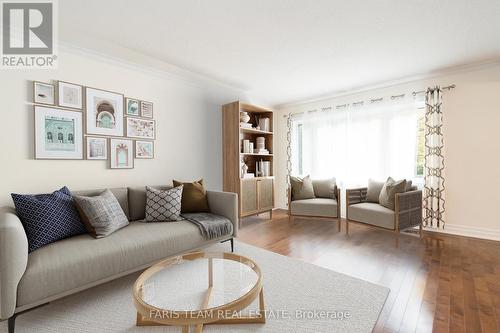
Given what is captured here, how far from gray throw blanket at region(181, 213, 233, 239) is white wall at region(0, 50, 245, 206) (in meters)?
1.02

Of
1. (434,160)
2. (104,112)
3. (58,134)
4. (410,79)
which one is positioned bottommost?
(434,160)

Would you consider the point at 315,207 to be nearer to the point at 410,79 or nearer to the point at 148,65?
the point at 410,79

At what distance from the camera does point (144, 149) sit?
307cm

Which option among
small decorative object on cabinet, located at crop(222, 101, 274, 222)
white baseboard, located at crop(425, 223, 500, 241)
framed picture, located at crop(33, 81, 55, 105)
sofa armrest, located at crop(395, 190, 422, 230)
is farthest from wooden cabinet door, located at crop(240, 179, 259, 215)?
white baseboard, located at crop(425, 223, 500, 241)

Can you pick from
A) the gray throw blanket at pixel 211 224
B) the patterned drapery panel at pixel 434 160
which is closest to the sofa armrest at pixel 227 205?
the gray throw blanket at pixel 211 224

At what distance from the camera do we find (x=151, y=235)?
6.72 ft

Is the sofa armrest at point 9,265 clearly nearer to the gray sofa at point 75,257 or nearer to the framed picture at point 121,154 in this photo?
the gray sofa at point 75,257

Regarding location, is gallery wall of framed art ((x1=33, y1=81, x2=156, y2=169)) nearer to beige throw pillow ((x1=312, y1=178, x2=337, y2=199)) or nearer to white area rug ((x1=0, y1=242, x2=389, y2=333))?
white area rug ((x1=0, y1=242, x2=389, y2=333))

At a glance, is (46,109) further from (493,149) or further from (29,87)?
(493,149)

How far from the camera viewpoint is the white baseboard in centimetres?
304

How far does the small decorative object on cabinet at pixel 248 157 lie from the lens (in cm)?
376

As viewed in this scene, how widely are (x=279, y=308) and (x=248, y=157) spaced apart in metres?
3.08

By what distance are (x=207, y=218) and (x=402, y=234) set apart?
281 cm

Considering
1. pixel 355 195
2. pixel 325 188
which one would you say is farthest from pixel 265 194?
pixel 355 195
